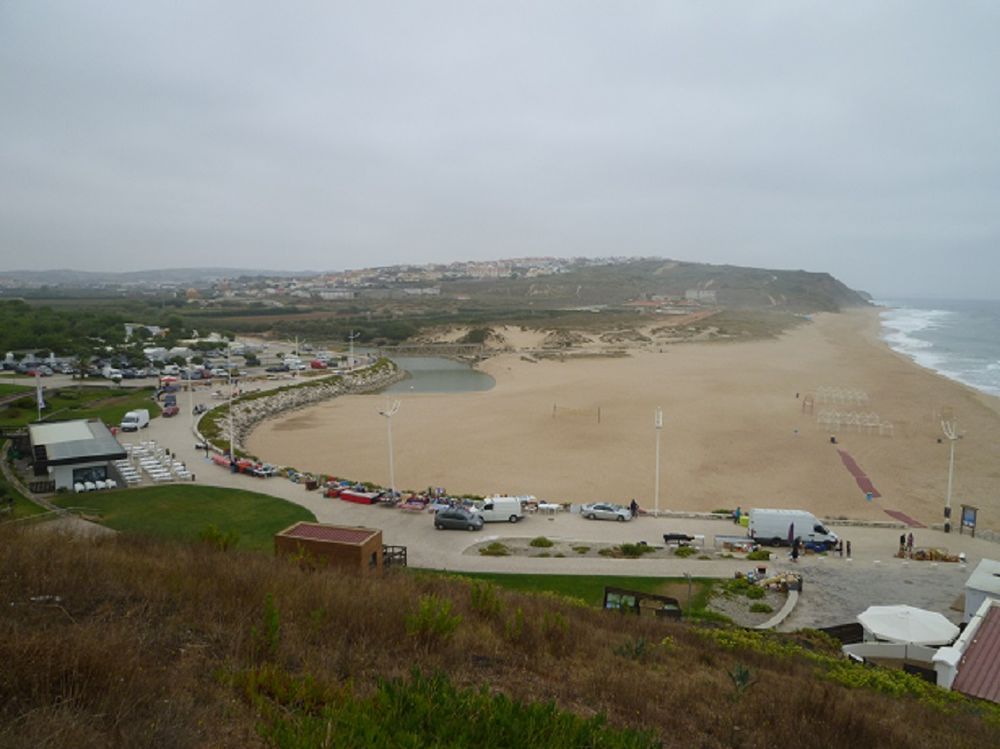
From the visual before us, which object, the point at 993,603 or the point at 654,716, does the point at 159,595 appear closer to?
the point at 654,716

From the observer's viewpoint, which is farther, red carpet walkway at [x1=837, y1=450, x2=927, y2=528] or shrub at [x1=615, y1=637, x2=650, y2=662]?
red carpet walkway at [x1=837, y1=450, x2=927, y2=528]

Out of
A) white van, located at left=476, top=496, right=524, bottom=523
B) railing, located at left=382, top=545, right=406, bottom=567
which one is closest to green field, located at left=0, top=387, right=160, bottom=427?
white van, located at left=476, top=496, right=524, bottom=523

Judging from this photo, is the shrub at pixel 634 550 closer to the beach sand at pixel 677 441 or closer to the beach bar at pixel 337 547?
the beach sand at pixel 677 441

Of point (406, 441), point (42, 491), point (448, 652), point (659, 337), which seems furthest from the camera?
point (659, 337)

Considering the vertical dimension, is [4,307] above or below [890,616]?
above

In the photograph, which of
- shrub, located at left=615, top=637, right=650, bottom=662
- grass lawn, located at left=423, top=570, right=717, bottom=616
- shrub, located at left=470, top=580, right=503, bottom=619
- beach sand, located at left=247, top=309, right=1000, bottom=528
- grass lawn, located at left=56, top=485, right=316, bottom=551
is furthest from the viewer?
beach sand, located at left=247, top=309, right=1000, bottom=528

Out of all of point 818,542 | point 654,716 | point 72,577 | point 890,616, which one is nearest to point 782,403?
point 818,542

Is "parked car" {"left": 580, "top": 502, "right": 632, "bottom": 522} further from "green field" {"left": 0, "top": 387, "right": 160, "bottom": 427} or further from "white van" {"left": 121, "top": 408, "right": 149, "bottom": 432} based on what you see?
"green field" {"left": 0, "top": 387, "right": 160, "bottom": 427}
